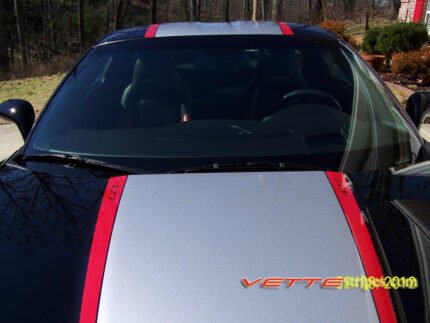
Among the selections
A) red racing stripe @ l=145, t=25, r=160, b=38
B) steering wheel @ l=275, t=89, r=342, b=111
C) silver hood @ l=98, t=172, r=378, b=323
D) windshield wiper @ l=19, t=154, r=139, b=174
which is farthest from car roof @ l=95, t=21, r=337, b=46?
silver hood @ l=98, t=172, r=378, b=323

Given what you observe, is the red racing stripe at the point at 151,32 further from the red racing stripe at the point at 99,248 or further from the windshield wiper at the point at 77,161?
the red racing stripe at the point at 99,248

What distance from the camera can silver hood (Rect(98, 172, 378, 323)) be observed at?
119cm

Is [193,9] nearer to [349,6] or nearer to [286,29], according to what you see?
[349,6]

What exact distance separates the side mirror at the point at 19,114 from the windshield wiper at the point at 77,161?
525 mm

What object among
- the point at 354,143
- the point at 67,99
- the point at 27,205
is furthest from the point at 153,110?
the point at 354,143

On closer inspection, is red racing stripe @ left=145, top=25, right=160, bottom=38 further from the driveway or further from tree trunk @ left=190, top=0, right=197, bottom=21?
tree trunk @ left=190, top=0, right=197, bottom=21

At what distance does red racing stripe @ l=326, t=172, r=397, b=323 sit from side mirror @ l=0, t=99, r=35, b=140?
158 centimetres

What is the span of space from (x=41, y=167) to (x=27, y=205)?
0.25m

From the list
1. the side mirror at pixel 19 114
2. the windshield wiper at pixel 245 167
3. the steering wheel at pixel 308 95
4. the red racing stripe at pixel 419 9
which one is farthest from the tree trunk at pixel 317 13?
the windshield wiper at pixel 245 167

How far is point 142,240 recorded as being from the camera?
1.41 m

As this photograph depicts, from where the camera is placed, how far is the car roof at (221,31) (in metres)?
2.41

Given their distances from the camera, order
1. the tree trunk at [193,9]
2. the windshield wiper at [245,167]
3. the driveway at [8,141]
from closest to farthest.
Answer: the windshield wiper at [245,167]
the driveway at [8,141]
the tree trunk at [193,9]

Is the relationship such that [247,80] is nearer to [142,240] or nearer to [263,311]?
[142,240]

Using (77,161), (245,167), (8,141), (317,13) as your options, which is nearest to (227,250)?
(245,167)
